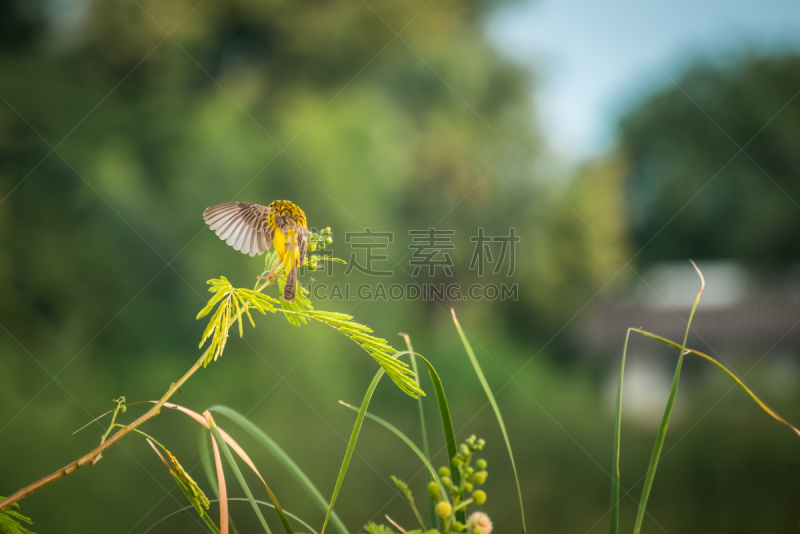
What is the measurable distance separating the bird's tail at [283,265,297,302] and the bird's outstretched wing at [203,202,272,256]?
Result: 3.3 inches

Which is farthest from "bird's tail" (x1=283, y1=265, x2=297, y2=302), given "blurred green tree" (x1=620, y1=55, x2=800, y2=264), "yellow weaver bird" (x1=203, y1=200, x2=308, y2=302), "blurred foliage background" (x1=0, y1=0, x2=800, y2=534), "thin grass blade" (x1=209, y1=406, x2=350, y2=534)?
"blurred green tree" (x1=620, y1=55, x2=800, y2=264)

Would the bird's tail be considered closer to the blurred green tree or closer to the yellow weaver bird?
the yellow weaver bird

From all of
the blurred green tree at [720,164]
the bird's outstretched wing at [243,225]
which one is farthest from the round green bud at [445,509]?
the blurred green tree at [720,164]

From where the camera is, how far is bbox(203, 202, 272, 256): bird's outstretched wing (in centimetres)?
45

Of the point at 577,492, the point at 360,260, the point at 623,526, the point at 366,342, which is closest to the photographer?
the point at 366,342

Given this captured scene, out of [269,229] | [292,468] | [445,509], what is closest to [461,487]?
[445,509]

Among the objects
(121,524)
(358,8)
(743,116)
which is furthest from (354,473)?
(743,116)

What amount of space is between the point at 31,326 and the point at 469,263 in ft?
10.3

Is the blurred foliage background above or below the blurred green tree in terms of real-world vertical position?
below

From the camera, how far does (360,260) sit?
148 inches

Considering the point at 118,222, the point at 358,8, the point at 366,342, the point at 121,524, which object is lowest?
the point at 121,524

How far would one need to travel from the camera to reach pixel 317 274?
10.2 ft

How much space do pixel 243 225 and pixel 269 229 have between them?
1.7 inches

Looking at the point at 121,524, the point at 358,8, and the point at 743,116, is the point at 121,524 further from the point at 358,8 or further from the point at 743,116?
the point at 743,116
